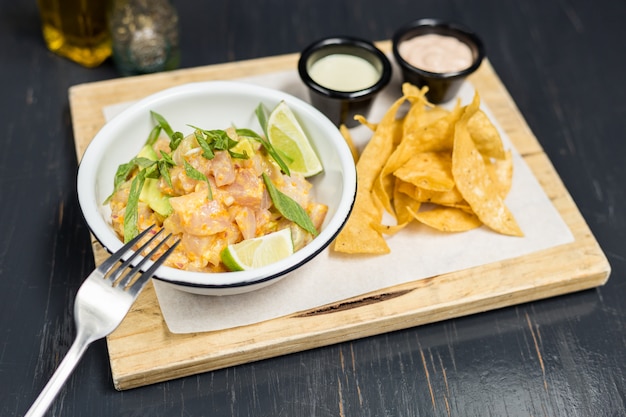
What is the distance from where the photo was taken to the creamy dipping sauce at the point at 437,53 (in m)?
3.01

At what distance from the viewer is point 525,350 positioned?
246cm

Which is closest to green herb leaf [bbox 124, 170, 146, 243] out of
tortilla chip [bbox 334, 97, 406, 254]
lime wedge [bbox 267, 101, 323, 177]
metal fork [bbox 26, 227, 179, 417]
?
metal fork [bbox 26, 227, 179, 417]

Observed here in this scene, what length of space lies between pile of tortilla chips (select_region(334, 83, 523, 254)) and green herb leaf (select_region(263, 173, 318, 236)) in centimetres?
20

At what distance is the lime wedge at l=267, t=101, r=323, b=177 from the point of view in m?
2.55

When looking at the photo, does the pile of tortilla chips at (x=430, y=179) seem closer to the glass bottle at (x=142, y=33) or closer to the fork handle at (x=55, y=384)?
the fork handle at (x=55, y=384)

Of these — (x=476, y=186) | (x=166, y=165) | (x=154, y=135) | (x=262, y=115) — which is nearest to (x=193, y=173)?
(x=166, y=165)

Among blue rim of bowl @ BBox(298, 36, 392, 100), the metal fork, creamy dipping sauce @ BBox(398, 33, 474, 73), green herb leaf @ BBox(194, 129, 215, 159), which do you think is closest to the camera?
the metal fork

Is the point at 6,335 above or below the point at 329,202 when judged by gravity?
below

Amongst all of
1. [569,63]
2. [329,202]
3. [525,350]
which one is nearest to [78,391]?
[329,202]

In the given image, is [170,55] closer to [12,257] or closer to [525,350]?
[12,257]

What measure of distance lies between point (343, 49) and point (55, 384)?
5.63 feet

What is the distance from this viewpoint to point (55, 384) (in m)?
1.82

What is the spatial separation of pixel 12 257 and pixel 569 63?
257 centimetres

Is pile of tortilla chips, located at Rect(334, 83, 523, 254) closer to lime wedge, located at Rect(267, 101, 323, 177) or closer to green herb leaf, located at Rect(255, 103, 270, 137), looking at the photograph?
lime wedge, located at Rect(267, 101, 323, 177)
